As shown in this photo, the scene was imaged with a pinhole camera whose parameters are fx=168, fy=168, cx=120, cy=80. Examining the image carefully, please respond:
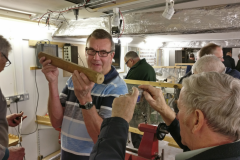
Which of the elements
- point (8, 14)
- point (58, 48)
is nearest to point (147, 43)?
point (58, 48)

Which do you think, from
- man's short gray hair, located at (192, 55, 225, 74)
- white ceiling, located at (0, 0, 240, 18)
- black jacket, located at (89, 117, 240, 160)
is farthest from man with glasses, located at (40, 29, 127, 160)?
man's short gray hair, located at (192, 55, 225, 74)

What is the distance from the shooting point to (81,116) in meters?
1.07

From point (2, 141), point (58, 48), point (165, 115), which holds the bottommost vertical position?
point (2, 141)

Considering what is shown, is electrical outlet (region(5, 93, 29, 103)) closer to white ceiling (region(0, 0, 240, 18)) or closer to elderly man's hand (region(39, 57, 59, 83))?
white ceiling (region(0, 0, 240, 18))

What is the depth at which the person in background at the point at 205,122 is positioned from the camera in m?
0.54

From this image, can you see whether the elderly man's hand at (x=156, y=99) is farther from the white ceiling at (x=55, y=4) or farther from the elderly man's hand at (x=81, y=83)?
the white ceiling at (x=55, y=4)

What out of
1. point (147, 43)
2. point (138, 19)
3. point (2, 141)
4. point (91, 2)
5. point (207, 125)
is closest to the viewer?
point (207, 125)

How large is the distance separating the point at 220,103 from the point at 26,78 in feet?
8.83

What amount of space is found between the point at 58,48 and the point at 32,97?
937mm

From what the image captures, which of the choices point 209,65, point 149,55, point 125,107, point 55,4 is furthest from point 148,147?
point 149,55

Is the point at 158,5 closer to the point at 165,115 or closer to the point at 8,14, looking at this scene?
the point at 165,115

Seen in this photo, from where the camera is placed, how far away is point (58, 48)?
2.98m

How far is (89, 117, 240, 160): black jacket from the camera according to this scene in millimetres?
507

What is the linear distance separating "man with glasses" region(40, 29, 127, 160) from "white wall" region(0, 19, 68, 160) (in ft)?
5.19
